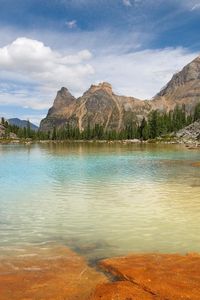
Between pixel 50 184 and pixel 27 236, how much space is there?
66.1 feet

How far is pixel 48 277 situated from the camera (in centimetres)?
1367

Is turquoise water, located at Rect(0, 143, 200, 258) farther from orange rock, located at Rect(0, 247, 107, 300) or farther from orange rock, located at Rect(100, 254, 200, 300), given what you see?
orange rock, located at Rect(100, 254, 200, 300)

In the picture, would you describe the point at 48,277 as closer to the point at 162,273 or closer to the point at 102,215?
the point at 162,273

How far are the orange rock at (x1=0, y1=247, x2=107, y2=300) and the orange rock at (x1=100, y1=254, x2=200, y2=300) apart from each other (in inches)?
42.1

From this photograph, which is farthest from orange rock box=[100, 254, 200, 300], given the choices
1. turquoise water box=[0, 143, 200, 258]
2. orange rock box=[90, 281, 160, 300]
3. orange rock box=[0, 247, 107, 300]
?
turquoise water box=[0, 143, 200, 258]

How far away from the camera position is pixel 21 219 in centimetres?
2431

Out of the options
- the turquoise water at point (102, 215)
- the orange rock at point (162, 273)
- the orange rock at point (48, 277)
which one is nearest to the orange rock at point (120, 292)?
the orange rock at point (162, 273)

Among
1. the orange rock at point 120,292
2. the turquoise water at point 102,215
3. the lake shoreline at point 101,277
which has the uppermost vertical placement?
the orange rock at point 120,292

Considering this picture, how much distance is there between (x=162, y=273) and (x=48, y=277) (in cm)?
440

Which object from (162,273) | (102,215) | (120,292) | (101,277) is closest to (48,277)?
(101,277)

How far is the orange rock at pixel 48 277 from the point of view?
1213 cm

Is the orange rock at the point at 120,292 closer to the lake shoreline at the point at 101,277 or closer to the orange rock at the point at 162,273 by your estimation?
the lake shoreline at the point at 101,277

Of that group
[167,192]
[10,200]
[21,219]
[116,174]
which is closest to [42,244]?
[21,219]

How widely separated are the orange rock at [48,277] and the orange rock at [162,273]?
1069mm
